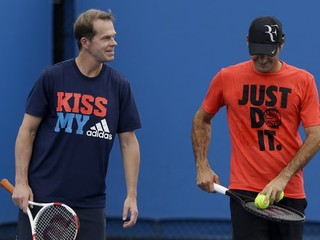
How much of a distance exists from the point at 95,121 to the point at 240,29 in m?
2.86

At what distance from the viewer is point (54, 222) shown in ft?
19.3

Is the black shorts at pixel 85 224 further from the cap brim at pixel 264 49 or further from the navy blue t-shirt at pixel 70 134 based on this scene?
the cap brim at pixel 264 49

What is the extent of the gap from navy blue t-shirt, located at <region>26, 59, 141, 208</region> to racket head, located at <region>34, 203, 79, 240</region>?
10 cm

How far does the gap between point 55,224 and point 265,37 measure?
62.5 inches

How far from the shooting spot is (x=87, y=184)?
5.98 meters

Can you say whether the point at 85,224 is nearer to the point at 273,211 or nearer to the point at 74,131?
the point at 74,131

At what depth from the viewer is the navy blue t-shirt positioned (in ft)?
19.4

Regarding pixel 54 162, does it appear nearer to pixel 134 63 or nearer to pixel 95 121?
pixel 95 121

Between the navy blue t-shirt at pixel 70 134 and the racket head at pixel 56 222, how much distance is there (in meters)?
0.10

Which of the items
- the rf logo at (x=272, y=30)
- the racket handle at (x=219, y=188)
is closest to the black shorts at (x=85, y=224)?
the racket handle at (x=219, y=188)

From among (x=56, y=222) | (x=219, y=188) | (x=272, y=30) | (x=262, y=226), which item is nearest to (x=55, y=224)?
(x=56, y=222)

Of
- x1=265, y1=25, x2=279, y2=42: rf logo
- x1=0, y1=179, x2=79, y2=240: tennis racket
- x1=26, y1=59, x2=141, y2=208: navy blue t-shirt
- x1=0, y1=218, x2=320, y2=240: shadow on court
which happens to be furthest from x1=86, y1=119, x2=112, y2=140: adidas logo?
x1=0, y1=218, x2=320, y2=240: shadow on court

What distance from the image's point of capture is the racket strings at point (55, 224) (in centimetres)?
586

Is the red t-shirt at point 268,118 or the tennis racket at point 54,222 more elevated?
the red t-shirt at point 268,118
